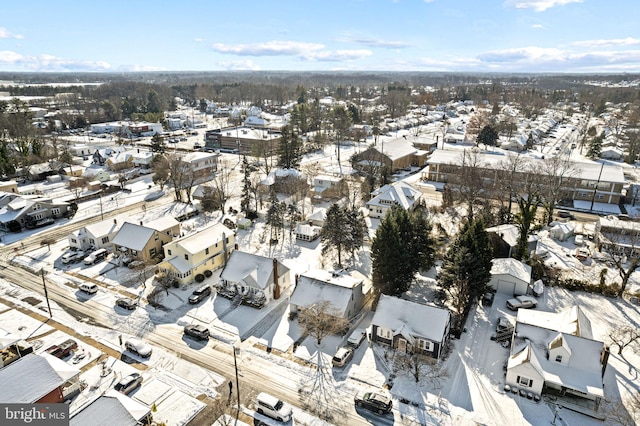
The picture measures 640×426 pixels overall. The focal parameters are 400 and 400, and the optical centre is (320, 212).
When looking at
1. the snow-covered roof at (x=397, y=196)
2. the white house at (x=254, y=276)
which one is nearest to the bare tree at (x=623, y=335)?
the snow-covered roof at (x=397, y=196)

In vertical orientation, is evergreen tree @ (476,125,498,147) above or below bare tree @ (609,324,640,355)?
above

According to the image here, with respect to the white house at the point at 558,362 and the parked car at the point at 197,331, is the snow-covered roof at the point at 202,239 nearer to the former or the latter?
the parked car at the point at 197,331

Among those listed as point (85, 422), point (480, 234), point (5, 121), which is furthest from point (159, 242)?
point (5, 121)

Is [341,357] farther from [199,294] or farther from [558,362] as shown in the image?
[199,294]

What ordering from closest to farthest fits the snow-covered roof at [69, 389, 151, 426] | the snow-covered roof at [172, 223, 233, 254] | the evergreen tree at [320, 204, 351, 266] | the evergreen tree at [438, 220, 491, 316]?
the snow-covered roof at [69, 389, 151, 426] < the evergreen tree at [438, 220, 491, 316] < the snow-covered roof at [172, 223, 233, 254] < the evergreen tree at [320, 204, 351, 266]

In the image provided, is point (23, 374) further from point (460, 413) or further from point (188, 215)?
point (188, 215)

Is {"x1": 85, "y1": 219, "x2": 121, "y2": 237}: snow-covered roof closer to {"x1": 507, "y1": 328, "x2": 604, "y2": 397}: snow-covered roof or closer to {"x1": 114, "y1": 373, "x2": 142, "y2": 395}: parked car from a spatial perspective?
{"x1": 114, "y1": 373, "x2": 142, "y2": 395}: parked car

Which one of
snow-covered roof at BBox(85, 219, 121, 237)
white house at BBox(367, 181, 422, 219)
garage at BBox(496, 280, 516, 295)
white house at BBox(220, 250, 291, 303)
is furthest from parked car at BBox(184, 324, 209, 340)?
white house at BBox(367, 181, 422, 219)
